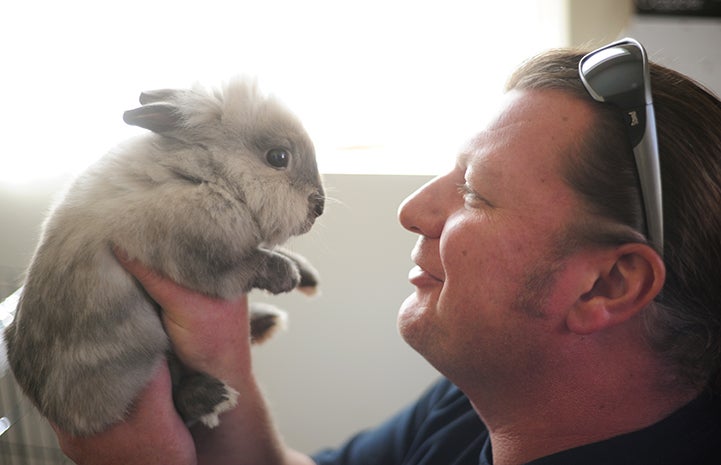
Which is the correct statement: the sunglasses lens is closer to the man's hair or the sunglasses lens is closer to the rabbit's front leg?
the man's hair

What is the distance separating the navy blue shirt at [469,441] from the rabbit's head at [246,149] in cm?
39

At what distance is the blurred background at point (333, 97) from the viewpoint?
1194mm

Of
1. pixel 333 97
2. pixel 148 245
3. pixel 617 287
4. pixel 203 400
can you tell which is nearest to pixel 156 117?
pixel 148 245

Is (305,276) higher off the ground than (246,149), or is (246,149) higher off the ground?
(246,149)

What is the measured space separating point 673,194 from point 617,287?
0.13 metres

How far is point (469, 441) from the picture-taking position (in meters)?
1.10

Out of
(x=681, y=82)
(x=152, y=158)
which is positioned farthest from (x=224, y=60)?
(x=681, y=82)

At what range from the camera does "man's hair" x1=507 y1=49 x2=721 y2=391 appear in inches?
33.8

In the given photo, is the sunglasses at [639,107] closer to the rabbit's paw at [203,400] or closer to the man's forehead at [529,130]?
the man's forehead at [529,130]

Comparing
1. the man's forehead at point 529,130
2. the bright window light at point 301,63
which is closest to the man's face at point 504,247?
the man's forehead at point 529,130

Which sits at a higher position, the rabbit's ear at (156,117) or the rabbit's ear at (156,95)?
the rabbit's ear at (156,95)

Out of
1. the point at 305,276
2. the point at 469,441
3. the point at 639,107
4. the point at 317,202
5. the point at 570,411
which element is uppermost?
the point at 639,107

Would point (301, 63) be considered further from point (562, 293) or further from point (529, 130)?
point (562, 293)

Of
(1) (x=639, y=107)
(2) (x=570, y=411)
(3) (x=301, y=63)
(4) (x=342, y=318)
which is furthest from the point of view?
(4) (x=342, y=318)
